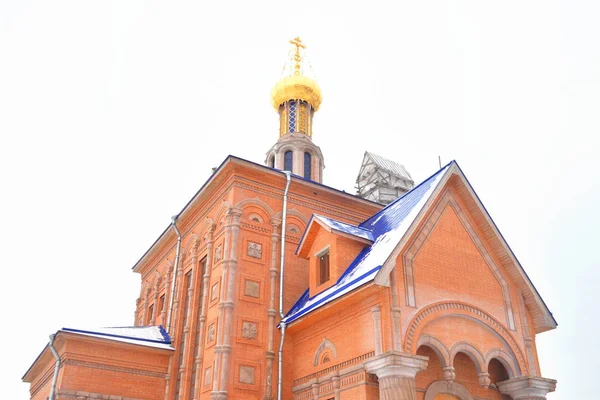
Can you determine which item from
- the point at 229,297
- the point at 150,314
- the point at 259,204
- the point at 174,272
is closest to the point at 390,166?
the point at 150,314

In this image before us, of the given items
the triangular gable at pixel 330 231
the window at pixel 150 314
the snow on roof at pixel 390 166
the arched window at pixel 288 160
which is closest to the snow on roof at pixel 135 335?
the window at pixel 150 314

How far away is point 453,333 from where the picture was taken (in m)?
12.3

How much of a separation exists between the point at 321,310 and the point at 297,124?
455 inches

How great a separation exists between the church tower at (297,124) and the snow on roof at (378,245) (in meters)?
6.93

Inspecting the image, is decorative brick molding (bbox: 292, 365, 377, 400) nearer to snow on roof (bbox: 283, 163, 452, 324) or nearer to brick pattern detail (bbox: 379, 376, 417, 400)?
brick pattern detail (bbox: 379, 376, 417, 400)

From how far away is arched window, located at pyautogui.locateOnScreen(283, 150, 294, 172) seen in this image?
22.2m

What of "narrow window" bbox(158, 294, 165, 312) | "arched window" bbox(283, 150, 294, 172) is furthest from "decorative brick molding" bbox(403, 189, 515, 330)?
"narrow window" bbox(158, 294, 165, 312)

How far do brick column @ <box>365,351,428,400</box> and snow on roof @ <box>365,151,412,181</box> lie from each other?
78.5 feet

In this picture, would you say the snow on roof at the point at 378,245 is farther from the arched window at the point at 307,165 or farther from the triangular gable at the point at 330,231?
the arched window at the point at 307,165

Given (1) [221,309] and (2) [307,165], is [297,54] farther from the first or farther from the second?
(1) [221,309]

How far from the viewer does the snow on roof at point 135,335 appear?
657 inches

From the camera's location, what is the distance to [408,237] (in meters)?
12.4

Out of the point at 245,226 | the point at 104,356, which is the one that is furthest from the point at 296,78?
the point at 104,356

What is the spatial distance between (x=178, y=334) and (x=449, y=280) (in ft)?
28.5
